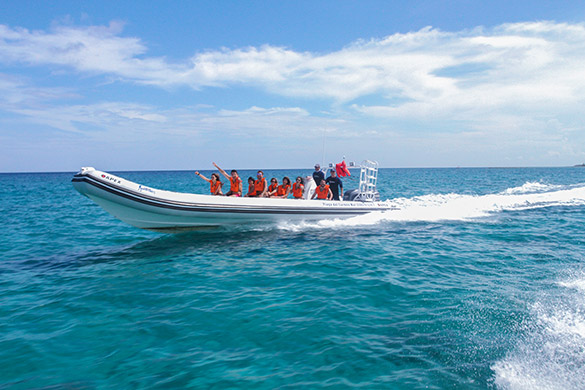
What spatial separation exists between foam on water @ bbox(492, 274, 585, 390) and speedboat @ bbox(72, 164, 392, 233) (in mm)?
6571

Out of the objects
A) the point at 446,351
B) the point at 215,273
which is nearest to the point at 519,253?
the point at 446,351

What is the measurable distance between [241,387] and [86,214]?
15.6m

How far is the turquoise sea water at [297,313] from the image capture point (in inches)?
136

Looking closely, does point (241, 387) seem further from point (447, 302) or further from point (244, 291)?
point (447, 302)

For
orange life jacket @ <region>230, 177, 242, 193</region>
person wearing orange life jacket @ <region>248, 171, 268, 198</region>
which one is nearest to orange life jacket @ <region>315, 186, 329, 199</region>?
person wearing orange life jacket @ <region>248, 171, 268, 198</region>

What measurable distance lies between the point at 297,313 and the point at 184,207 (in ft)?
17.0

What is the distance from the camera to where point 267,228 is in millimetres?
10344

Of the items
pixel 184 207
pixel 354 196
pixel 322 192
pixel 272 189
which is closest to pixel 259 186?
pixel 272 189

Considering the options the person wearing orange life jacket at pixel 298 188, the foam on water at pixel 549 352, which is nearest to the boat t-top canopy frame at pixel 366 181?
the person wearing orange life jacket at pixel 298 188

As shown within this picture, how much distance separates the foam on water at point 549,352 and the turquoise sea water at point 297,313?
0.02 meters

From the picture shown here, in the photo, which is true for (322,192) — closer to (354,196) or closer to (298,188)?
(298,188)

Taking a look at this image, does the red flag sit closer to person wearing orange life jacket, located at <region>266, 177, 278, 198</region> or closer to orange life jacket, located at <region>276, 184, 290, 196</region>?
orange life jacket, located at <region>276, 184, 290, 196</region>

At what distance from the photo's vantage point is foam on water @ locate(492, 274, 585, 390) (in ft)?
10.3

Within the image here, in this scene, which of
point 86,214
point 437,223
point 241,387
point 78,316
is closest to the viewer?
point 241,387
